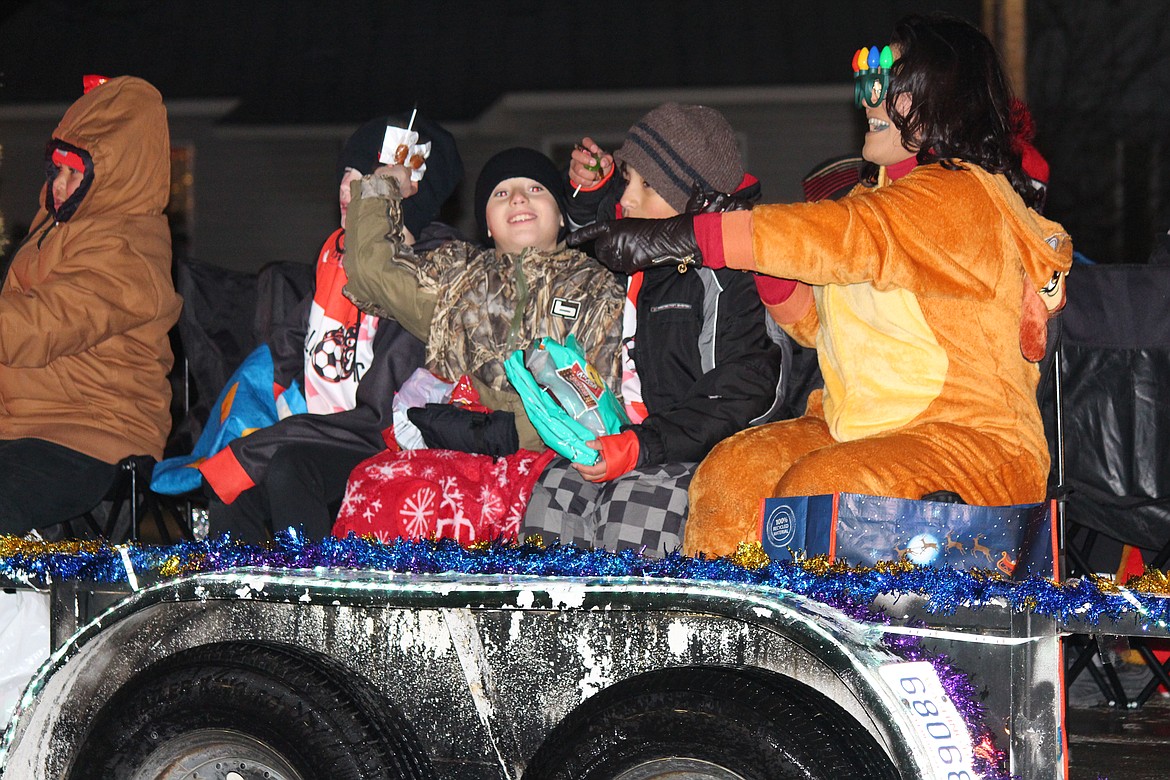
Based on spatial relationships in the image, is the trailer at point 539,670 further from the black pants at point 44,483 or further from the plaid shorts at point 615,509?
the black pants at point 44,483

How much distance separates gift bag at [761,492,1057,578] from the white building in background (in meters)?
12.4

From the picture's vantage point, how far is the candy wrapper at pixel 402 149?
14.2 ft

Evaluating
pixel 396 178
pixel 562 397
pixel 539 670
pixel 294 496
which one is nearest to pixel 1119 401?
pixel 562 397

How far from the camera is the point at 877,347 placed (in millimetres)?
3084

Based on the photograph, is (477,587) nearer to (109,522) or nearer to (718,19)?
(109,522)

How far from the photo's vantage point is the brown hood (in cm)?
427

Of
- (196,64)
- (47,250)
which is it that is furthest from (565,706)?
(196,64)

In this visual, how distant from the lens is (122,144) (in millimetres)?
4289

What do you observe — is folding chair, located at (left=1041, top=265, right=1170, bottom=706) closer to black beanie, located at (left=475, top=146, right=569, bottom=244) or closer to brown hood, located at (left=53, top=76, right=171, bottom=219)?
black beanie, located at (left=475, top=146, right=569, bottom=244)

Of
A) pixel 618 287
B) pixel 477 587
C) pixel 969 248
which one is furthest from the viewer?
pixel 618 287

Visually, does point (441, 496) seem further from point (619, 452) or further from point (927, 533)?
point (927, 533)

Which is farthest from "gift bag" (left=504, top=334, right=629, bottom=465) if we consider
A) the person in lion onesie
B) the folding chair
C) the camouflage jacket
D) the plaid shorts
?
the folding chair

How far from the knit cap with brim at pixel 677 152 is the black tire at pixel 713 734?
5.55 ft

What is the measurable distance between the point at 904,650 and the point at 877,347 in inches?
33.6
